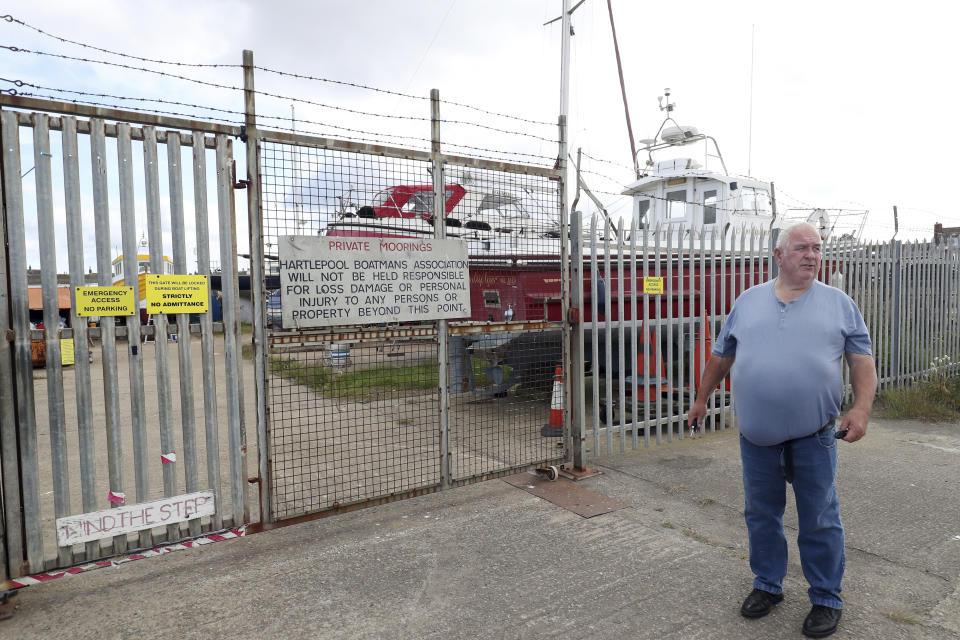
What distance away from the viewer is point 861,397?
2.76m

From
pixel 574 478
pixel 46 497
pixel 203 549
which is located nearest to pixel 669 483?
pixel 574 478

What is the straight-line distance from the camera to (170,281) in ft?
10.9

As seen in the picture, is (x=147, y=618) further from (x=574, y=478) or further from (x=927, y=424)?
(x=927, y=424)

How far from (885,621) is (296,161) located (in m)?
3.95

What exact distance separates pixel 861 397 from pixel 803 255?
27.4 inches

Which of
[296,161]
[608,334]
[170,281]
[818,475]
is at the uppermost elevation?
[296,161]

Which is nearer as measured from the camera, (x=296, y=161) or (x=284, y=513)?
(x=296, y=161)

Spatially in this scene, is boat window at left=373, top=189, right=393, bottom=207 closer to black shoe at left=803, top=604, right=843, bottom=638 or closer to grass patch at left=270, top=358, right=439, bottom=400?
grass patch at left=270, top=358, right=439, bottom=400

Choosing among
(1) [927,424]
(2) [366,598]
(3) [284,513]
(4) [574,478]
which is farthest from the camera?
(1) [927,424]

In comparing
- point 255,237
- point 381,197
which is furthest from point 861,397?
point 255,237

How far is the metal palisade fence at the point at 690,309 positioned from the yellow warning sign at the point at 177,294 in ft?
9.24

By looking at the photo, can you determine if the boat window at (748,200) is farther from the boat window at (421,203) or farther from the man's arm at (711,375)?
the man's arm at (711,375)

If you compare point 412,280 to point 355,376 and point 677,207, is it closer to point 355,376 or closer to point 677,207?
point 355,376

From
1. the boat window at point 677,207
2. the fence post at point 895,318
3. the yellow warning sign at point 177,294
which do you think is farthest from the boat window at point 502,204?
the boat window at point 677,207
